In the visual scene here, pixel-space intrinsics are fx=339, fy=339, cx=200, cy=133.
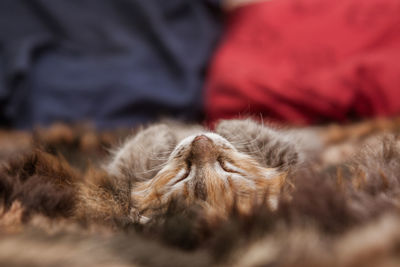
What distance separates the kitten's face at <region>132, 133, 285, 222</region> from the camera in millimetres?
581

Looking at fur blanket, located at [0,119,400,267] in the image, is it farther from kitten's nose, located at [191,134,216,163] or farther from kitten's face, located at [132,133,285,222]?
kitten's nose, located at [191,134,216,163]

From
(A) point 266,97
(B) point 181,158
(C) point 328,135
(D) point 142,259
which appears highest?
(A) point 266,97

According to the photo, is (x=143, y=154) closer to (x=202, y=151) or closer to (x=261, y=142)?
(x=202, y=151)

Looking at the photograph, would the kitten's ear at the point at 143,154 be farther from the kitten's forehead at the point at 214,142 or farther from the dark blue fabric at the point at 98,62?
the dark blue fabric at the point at 98,62

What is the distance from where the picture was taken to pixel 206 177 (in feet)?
A: 2.03

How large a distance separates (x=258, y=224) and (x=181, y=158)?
311 mm

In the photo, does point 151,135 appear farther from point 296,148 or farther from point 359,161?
point 359,161

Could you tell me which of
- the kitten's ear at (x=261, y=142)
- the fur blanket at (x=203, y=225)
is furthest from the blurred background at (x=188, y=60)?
the fur blanket at (x=203, y=225)

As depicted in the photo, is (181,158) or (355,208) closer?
(355,208)

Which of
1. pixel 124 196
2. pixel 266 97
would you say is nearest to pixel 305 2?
pixel 266 97

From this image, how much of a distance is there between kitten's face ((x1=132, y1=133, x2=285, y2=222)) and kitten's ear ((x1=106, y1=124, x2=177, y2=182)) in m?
0.03

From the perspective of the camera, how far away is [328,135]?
98 cm

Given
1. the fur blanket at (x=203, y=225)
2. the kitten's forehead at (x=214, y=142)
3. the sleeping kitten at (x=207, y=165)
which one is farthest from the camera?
the kitten's forehead at (x=214, y=142)

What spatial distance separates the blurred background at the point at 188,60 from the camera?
109 cm
